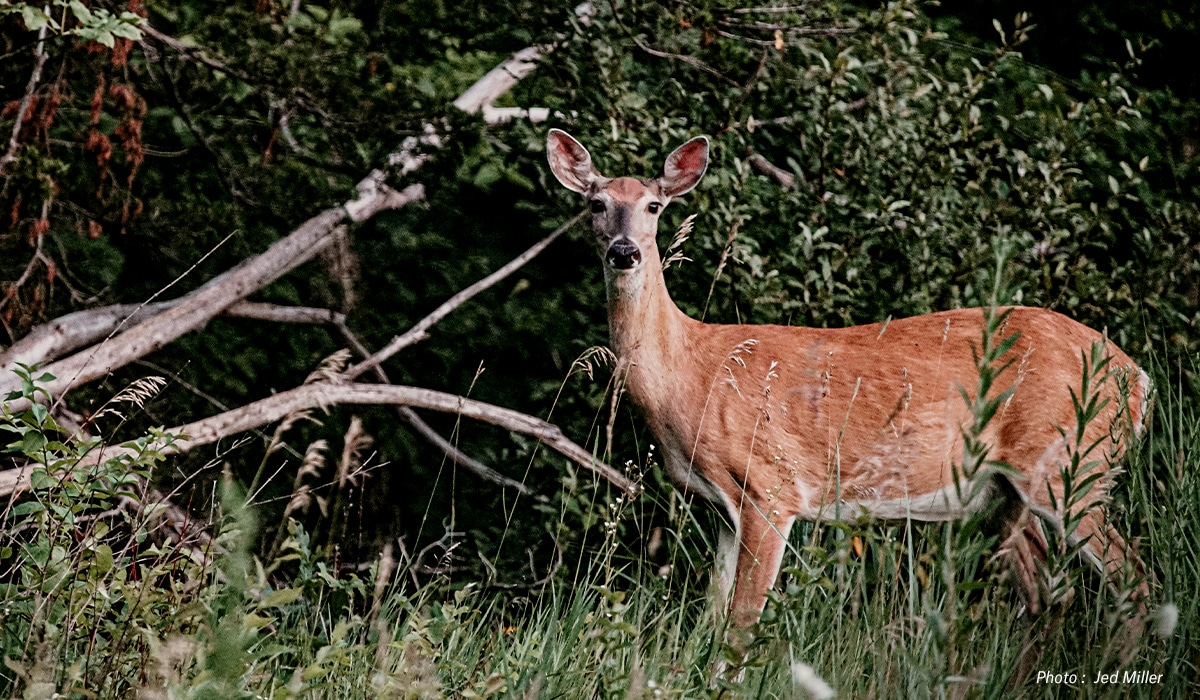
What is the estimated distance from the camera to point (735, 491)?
483 cm

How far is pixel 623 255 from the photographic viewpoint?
15.5ft

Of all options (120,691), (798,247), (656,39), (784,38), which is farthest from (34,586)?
(784,38)

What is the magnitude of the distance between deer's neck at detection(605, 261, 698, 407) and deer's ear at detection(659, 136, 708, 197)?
40 centimetres

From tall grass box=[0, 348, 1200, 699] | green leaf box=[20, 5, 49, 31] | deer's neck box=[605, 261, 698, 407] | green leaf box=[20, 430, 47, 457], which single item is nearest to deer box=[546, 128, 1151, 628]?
deer's neck box=[605, 261, 698, 407]

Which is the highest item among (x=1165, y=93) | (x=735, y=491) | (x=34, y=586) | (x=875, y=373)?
(x=1165, y=93)

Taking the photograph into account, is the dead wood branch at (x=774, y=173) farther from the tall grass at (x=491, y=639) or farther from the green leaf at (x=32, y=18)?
the green leaf at (x=32, y=18)

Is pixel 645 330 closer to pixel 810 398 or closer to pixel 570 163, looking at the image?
pixel 810 398

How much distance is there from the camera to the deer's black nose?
473cm

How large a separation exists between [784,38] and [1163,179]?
7.27 feet

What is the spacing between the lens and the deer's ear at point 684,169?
5164 millimetres

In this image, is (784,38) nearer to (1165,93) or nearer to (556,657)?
(1165,93)

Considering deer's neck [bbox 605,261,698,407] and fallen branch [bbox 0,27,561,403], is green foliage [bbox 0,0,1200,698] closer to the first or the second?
fallen branch [bbox 0,27,561,403]

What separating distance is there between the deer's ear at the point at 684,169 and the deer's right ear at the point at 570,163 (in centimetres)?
29

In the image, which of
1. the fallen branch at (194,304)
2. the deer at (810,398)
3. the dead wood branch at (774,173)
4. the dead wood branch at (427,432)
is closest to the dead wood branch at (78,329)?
the fallen branch at (194,304)
